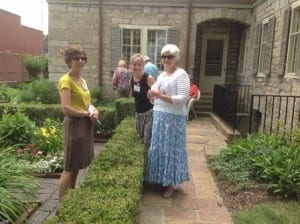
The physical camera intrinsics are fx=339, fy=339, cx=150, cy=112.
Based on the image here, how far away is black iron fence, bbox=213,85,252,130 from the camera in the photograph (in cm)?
776

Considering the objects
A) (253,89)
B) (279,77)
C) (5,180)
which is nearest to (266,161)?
(5,180)

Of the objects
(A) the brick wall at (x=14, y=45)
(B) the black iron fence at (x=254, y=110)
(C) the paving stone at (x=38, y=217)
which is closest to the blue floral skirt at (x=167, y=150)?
(C) the paving stone at (x=38, y=217)

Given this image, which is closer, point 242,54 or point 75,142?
point 75,142

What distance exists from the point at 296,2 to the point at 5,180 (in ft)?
20.7

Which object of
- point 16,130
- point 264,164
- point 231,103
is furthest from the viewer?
point 231,103

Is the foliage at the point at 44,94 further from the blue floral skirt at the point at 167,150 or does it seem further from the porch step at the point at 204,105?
the blue floral skirt at the point at 167,150

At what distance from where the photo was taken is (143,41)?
10.8 metres

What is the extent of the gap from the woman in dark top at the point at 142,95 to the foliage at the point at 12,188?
132 cm

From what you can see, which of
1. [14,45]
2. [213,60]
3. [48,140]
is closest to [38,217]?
[48,140]

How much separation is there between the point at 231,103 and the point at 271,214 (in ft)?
16.6

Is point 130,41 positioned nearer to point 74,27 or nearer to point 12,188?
point 74,27

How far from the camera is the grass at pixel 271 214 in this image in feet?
10.8

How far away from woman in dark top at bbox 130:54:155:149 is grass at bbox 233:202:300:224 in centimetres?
129

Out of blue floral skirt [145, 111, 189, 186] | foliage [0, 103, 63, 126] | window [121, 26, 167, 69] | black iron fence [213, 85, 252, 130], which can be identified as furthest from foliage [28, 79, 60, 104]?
blue floral skirt [145, 111, 189, 186]
